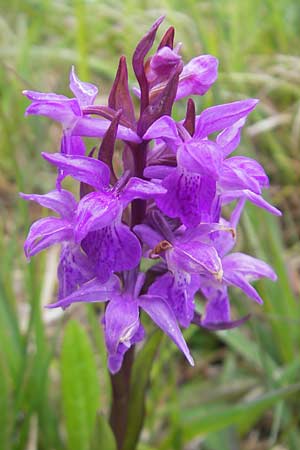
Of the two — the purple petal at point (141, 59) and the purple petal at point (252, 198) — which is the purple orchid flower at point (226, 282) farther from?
the purple petal at point (141, 59)

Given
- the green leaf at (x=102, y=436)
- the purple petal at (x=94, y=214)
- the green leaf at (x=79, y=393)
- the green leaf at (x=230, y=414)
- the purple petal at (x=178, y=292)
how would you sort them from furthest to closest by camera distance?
the green leaf at (x=79, y=393)
the green leaf at (x=230, y=414)
the green leaf at (x=102, y=436)
the purple petal at (x=178, y=292)
the purple petal at (x=94, y=214)

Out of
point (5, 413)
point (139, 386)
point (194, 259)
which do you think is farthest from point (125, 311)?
point (5, 413)

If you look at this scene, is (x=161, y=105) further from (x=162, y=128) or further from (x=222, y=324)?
(x=222, y=324)

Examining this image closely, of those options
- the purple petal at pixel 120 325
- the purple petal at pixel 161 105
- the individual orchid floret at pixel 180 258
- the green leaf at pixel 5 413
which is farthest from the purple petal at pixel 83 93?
the green leaf at pixel 5 413

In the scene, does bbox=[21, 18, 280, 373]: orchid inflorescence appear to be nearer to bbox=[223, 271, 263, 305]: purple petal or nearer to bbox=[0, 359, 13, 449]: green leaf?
bbox=[223, 271, 263, 305]: purple petal

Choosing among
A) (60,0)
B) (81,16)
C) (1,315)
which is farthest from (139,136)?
(60,0)

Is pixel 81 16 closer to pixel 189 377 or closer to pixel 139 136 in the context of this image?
pixel 189 377
